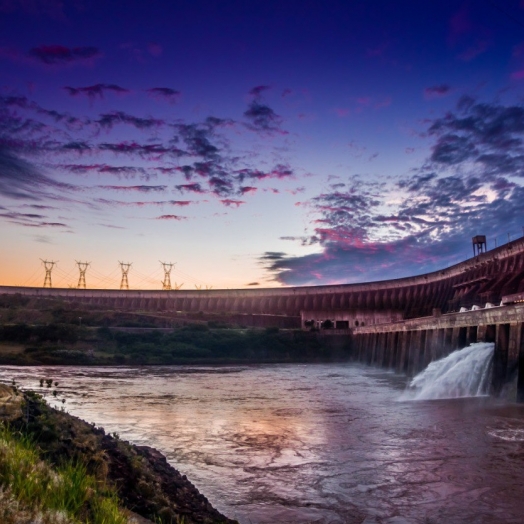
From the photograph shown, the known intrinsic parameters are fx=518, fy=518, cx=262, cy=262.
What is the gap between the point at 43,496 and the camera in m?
4.65

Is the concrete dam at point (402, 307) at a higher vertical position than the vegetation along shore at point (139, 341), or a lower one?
higher

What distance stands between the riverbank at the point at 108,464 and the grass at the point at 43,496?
0.83 ft

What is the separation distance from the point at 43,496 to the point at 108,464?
3190 mm

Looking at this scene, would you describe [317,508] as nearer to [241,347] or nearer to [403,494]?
[403,494]

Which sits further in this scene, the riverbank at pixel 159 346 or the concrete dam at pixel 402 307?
the riverbank at pixel 159 346

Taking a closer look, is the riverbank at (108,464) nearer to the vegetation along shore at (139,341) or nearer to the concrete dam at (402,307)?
the concrete dam at (402,307)

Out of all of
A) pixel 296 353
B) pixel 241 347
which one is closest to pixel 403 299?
pixel 296 353

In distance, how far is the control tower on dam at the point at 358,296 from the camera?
50094mm

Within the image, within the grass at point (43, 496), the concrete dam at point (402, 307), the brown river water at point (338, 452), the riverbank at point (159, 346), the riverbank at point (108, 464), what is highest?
the concrete dam at point (402, 307)

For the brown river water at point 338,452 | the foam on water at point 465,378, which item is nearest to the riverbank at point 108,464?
the brown river water at point 338,452

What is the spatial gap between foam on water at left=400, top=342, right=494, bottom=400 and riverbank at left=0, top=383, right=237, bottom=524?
616 inches

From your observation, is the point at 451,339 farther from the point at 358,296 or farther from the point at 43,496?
the point at 358,296

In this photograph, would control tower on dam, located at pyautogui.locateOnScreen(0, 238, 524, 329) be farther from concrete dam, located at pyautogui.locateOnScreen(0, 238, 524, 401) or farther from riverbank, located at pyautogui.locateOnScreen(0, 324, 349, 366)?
riverbank, located at pyautogui.locateOnScreen(0, 324, 349, 366)

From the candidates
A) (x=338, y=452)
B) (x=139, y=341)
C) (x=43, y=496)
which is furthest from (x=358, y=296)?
(x=43, y=496)
